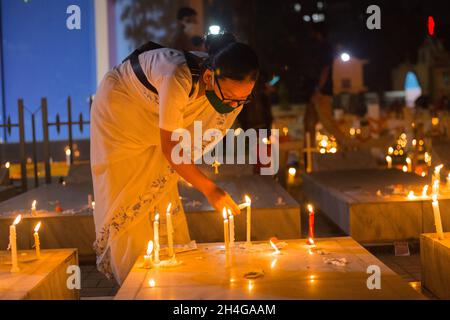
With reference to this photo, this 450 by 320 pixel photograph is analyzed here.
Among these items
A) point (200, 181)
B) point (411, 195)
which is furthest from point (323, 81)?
point (200, 181)

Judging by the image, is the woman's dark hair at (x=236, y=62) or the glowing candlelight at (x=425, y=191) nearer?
the woman's dark hair at (x=236, y=62)

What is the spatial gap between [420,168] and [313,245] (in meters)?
6.68

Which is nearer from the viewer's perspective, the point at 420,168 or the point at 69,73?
the point at 420,168

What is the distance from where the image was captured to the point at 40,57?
10617mm

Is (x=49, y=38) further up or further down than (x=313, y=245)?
further up

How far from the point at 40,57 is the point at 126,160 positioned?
7452mm

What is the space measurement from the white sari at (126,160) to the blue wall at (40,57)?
6.95 m

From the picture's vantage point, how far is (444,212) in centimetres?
523

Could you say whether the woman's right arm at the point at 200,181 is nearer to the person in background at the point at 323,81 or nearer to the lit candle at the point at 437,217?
the lit candle at the point at 437,217

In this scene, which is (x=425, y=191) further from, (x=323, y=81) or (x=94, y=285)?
(x=323, y=81)

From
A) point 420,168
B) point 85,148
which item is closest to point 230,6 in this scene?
point 85,148

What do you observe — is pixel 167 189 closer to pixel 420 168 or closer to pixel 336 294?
pixel 336 294

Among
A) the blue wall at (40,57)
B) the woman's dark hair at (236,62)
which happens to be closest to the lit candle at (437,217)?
the woman's dark hair at (236,62)

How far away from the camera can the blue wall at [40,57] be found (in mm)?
10477
